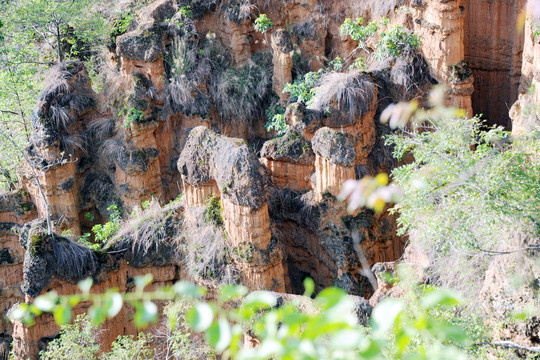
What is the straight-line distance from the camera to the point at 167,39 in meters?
15.3

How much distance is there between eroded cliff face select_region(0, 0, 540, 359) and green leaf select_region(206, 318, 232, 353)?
697cm

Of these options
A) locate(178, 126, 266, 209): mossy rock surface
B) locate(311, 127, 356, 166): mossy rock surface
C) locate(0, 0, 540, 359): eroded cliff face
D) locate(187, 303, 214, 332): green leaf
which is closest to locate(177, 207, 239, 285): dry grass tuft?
locate(0, 0, 540, 359): eroded cliff face

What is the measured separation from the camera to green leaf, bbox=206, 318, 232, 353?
2.52m

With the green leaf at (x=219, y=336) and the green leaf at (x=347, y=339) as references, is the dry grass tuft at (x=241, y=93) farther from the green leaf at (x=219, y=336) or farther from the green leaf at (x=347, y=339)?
the green leaf at (x=347, y=339)

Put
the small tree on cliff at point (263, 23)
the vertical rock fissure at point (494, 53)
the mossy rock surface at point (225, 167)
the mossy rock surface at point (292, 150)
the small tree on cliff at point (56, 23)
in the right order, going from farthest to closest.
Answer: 1. the small tree on cliff at point (56, 23)
2. the small tree on cliff at point (263, 23)
3. the vertical rock fissure at point (494, 53)
4. the mossy rock surface at point (292, 150)
5. the mossy rock surface at point (225, 167)

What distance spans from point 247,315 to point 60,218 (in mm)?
12132

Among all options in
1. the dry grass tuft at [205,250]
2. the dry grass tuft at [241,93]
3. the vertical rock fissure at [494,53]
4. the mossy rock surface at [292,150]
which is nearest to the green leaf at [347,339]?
the dry grass tuft at [205,250]

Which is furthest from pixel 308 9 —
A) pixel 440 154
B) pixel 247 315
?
pixel 247 315

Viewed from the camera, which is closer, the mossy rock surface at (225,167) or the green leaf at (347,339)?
the green leaf at (347,339)

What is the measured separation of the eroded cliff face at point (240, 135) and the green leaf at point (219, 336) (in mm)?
6969

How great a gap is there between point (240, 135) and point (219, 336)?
13.2 metres

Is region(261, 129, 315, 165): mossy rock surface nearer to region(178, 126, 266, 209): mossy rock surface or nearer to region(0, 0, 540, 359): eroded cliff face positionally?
region(0, 0, 540, 359): eroded cliff face

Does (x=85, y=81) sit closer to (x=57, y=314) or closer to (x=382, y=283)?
(x=382, y=283)

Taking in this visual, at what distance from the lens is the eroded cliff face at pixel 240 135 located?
33.0 feet
